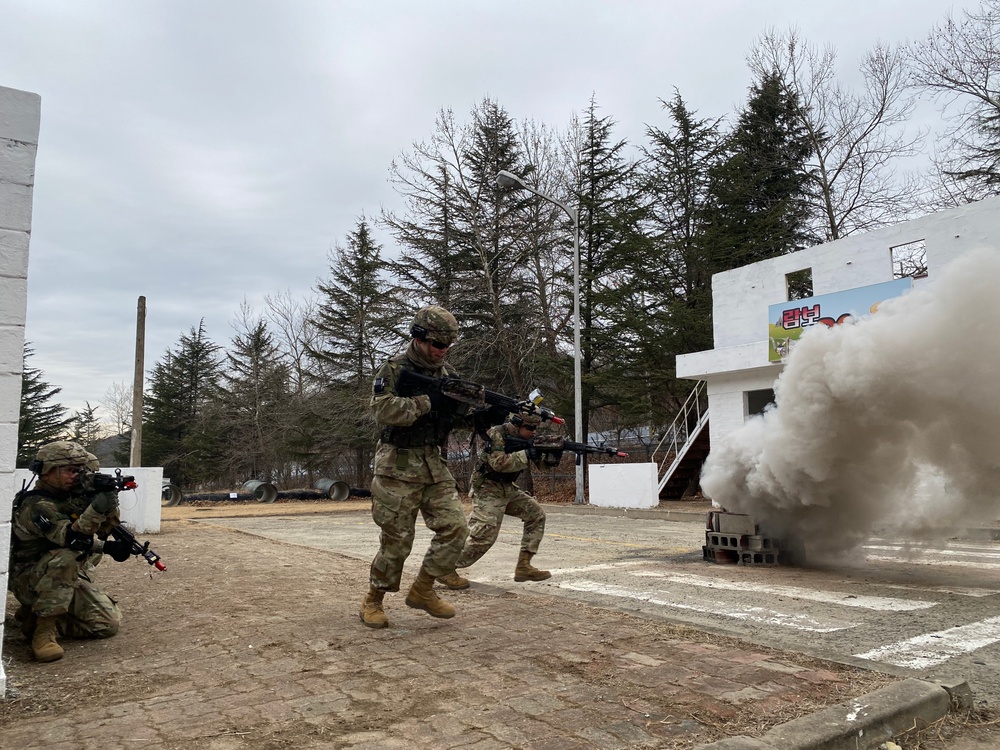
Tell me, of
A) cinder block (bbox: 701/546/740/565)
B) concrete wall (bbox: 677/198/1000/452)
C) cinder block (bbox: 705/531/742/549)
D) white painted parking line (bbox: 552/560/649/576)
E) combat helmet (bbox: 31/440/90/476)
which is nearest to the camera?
combat helmet (bbox: 31/440/90/476)

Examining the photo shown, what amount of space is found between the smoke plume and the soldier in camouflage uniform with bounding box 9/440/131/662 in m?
6.30

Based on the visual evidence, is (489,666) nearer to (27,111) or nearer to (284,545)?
(27,111)

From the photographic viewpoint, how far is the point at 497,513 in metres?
6.27

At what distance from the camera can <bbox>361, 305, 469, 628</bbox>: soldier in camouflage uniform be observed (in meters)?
4.59

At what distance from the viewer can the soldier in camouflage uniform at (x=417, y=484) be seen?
4.59 meters

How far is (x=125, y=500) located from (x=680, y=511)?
11813 millimetres

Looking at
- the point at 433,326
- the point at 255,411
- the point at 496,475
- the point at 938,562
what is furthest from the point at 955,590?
the point at 255,411

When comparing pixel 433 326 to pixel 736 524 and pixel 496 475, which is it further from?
pixel 736 524

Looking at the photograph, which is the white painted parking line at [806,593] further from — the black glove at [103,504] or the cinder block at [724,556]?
the black glove at [103,504]

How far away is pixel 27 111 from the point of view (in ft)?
11.8

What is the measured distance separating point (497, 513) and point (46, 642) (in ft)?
11.3

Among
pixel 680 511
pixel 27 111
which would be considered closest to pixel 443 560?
pixel 27 111

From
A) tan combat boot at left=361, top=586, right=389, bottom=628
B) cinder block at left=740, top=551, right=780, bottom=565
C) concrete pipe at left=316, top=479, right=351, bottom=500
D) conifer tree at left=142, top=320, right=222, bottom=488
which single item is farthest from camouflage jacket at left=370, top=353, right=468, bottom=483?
conifer tree at left=142, top=320, right=222, bottom=488

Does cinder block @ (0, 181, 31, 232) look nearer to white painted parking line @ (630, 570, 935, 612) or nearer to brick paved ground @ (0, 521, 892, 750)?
brick paved ground @ (0, 521, 892, 750)
